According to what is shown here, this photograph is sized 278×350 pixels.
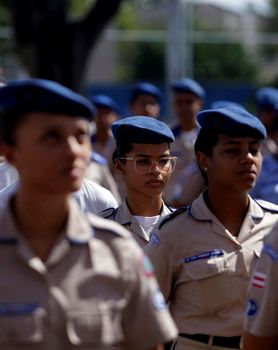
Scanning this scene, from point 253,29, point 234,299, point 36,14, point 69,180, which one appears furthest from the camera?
point 253,29

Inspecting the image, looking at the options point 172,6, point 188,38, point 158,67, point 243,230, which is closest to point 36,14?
point 172,6

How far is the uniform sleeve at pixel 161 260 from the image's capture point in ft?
18.1

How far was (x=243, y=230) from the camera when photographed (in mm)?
5637

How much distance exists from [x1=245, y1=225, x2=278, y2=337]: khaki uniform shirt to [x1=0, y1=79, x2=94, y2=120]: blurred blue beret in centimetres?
96

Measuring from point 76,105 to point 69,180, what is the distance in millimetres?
252

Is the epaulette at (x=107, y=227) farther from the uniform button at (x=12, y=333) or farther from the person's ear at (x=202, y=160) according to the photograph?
the person's ear at (x=202, y=160)

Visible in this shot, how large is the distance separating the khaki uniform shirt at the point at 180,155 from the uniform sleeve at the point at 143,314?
260 inches

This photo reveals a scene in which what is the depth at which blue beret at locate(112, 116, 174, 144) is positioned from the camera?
21.0ft

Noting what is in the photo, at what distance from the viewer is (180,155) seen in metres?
11.0

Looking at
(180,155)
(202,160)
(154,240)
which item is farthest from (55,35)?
(154,240)

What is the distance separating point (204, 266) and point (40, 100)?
198 cm

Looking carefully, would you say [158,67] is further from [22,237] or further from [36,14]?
[22,237]

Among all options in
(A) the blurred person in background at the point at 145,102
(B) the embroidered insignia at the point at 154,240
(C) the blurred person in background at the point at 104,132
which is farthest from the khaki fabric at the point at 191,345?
(A) the blurred person in background at the point at 145,102

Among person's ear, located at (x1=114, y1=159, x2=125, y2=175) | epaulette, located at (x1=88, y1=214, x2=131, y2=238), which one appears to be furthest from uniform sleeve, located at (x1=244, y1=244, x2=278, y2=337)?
person's ear, located at (x1=114, y1=159, x2=125, y2=175)
